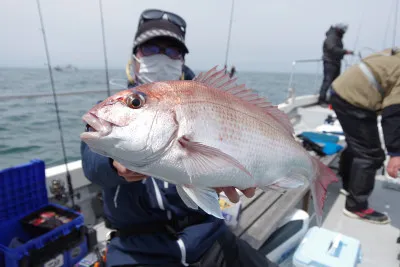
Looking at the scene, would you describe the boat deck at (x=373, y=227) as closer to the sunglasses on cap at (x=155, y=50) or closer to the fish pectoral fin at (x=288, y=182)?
the sunglasses on cap at (x=155, y=50)

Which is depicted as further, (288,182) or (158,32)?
(158,32)

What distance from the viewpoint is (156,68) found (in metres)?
1.95

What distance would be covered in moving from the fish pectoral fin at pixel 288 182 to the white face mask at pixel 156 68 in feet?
3.62

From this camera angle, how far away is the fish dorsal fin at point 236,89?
1.19 m

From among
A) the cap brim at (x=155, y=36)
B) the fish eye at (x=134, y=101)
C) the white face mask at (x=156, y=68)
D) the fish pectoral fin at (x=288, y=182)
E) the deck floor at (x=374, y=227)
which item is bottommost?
the deck floor at (x=374, y=227)

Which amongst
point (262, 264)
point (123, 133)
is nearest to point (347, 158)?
point (262, 264)

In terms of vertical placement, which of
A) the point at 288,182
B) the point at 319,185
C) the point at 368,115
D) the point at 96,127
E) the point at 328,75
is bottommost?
the point at 328,75

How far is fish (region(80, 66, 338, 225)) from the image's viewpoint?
0.94 meters

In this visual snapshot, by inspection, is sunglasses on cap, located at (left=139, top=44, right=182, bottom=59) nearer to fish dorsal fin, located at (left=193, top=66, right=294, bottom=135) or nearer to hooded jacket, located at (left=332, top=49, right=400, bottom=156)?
fish dorsal fin, located at (left=193, top=66, right=294, bottom=135)

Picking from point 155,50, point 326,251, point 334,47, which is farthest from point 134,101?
point 334,47

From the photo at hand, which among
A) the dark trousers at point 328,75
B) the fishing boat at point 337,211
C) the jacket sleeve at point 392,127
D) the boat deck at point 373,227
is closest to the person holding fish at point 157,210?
the fishing boat at point 337,211

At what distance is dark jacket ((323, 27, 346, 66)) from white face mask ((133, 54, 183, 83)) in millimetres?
7699

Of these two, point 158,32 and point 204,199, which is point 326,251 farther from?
point 158,32

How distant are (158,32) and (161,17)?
28 centimetres
